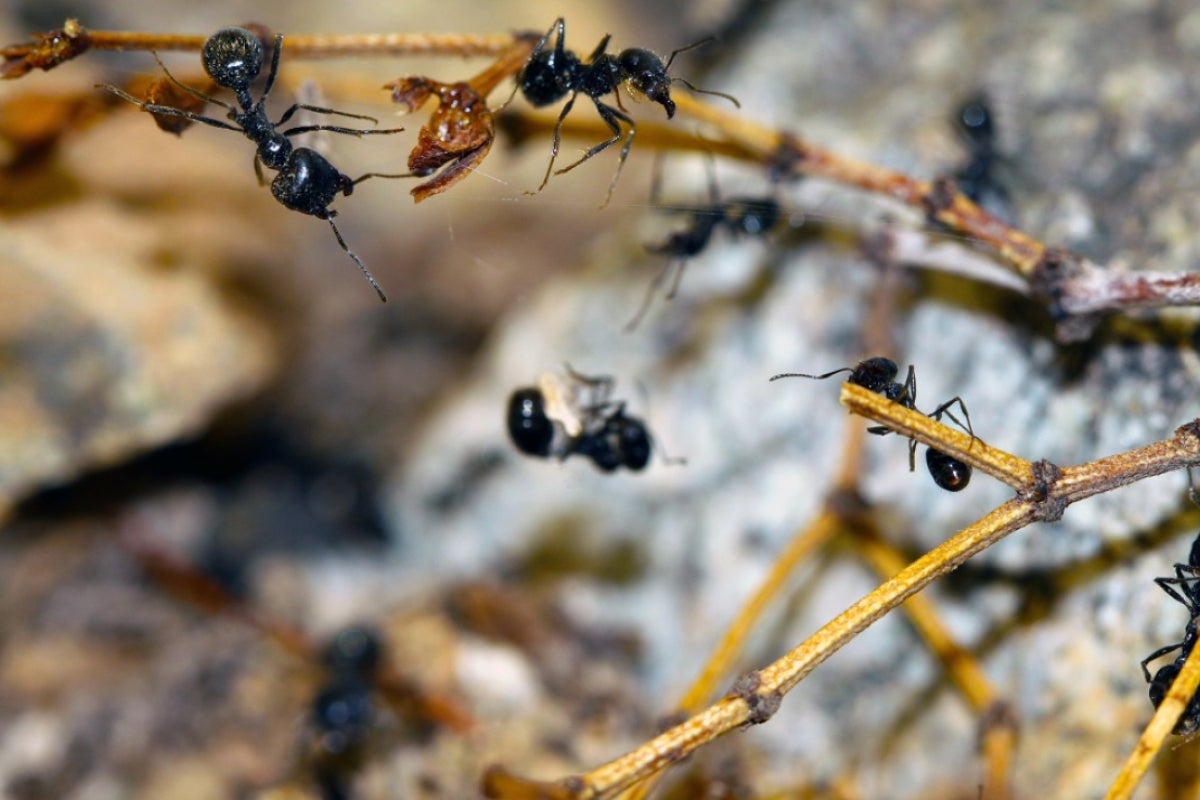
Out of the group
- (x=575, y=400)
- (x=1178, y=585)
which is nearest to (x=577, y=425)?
(x=575, y=400)

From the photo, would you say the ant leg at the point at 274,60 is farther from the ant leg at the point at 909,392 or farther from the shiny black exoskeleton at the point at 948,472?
the shiny black exoskeleton at the point at 948,472

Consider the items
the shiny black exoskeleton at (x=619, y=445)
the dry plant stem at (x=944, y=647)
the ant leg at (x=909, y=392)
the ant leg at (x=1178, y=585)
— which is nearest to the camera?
the ant leg at (x=1178, y=585)

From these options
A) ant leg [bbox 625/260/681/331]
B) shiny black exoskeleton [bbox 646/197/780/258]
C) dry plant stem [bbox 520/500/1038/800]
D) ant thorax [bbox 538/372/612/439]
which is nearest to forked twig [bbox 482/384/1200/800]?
dry plant stem [bbox 520/500/1038/800]

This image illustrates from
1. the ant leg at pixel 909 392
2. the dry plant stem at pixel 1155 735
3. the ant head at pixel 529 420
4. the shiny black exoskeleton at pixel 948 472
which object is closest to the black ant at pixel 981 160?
the ant leg at pixel 909 392

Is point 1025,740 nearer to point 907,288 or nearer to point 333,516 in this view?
point 907,288

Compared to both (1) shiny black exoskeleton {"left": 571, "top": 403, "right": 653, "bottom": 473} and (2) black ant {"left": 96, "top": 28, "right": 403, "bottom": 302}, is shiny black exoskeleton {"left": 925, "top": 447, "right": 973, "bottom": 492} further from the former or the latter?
(2) black ant {"left": 96, "top": 28, "right": 403, "bottom": 302}

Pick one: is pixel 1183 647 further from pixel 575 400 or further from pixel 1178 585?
pixel 575 400
